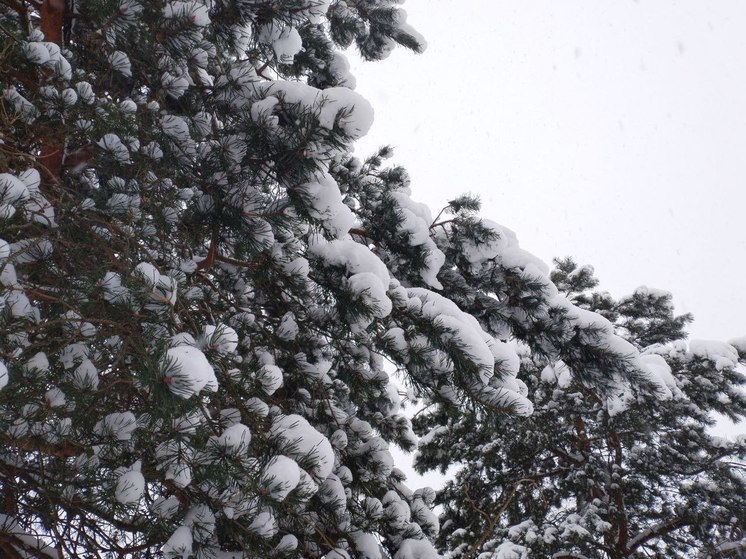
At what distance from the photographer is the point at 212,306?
336cm

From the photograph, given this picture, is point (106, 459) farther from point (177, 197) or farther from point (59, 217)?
point (177, 197)

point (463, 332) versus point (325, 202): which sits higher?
point (325, 202)

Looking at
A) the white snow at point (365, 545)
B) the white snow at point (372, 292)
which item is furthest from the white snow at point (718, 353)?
the white snow at point (372, 292)

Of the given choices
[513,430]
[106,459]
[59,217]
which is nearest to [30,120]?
[59,217]

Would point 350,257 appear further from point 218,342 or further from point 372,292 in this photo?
point 218,342

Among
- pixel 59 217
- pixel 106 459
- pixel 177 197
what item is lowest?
pixel 106 459

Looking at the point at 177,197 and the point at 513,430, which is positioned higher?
the point at 513,430

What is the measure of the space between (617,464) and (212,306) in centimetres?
638

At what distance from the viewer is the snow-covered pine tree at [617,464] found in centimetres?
623

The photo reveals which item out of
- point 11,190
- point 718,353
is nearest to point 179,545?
point 11,190

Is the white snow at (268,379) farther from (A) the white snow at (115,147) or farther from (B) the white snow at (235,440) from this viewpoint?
(A) the white snow at (115,147)

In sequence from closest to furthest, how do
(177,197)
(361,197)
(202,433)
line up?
1. (202,433)
2. (177,197)
3. (361,197)

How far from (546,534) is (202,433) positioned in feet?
19.8

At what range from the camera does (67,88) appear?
8.20 feet
